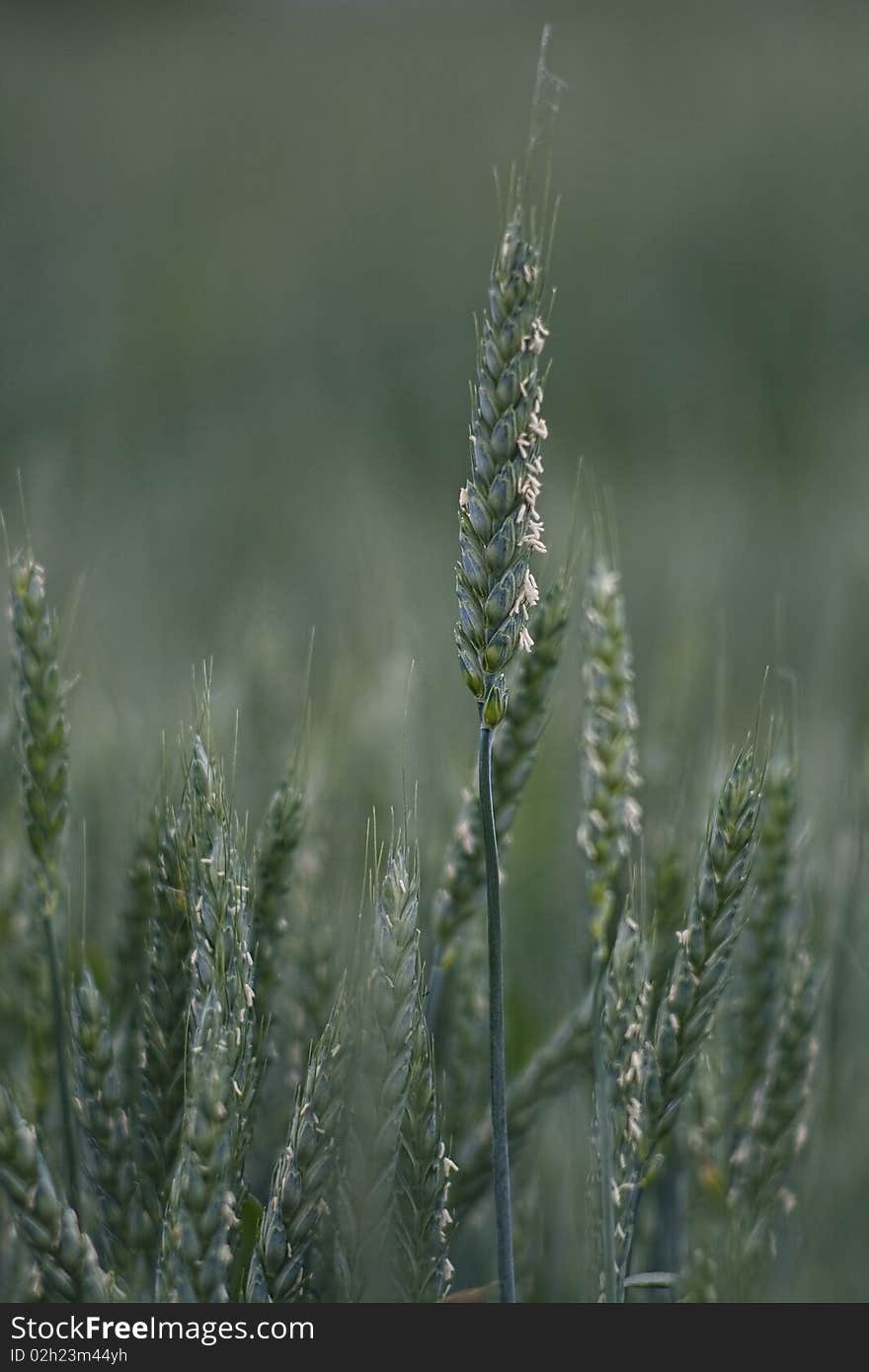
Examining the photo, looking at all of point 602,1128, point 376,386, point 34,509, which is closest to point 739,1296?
point 602,1128

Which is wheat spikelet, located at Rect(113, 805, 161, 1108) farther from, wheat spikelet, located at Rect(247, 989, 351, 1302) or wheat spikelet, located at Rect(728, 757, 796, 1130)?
wheat spikelet, located at Rect(728, 757, 796, 1130)

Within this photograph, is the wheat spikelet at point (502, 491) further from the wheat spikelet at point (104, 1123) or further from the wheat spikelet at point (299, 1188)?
the wheat spikelet at point (104, 1123)

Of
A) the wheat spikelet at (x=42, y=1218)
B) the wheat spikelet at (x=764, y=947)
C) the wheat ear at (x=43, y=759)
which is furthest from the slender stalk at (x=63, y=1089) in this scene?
the wheat spikelet at (x=764, y=947)

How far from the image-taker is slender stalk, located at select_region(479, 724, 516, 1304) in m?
0.62

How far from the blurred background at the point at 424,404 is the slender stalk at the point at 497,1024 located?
0.63 ft

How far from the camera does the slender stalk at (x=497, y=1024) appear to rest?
2.04 ft

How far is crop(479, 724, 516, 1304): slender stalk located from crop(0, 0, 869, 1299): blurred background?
0.63ft

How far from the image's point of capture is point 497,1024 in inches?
24.9

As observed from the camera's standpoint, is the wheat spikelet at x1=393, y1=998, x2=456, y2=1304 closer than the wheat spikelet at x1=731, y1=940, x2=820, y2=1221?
Yes

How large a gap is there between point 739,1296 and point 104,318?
4.05m

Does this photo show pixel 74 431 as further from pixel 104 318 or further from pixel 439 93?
pixel 439 93

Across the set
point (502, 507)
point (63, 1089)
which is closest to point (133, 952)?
point (63, 1089)

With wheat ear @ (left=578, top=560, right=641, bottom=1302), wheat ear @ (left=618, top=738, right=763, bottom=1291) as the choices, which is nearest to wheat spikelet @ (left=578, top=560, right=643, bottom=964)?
wheat ear @ (left=578, top=560, right=641, bottom=1302)
